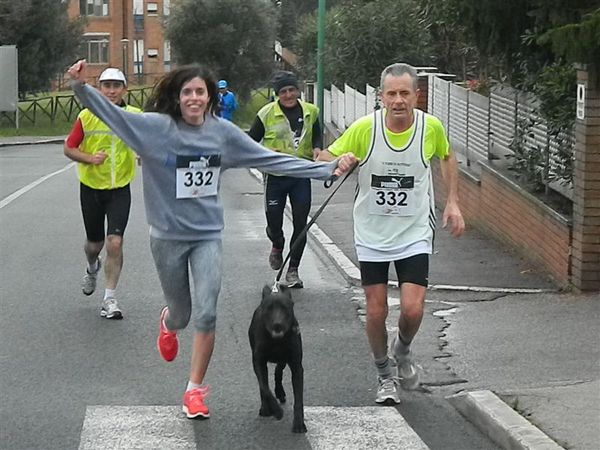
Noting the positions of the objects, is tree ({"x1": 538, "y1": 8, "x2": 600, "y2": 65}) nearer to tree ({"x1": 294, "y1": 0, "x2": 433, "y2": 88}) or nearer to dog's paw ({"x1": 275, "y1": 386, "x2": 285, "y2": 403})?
dog's paw ({"x1": 275, "y1": 386, "x2": 285, "y2": 403})

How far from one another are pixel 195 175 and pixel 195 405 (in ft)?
3.96

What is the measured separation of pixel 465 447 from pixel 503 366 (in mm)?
1775

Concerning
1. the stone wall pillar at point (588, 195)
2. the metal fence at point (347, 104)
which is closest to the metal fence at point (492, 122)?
the stone wall pillar at point (588, 195)

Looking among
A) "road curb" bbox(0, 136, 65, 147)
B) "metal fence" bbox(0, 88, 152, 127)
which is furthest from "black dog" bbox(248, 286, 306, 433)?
"metal fence" bbox(0, 88, 152, 127)

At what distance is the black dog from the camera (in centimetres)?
663

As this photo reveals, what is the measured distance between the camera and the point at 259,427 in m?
6.79

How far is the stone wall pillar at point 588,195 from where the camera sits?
1046cm

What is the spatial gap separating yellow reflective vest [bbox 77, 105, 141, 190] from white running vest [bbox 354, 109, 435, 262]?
3247 mm

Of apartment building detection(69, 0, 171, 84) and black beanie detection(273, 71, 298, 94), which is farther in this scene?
apartment building detection(69, 0, 171, 84)

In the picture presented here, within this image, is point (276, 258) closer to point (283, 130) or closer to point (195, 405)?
point (283, 130)

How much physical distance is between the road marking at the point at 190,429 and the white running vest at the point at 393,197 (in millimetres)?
859

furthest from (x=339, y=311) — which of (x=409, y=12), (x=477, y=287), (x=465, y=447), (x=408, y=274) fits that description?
(x=409, y=12)

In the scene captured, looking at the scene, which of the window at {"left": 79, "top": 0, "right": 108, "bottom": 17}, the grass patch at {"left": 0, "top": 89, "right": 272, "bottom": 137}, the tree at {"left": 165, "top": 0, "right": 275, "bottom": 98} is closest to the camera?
the grass patch at {"left": 0, "top": 89, "right": 272, "bottom": 137}

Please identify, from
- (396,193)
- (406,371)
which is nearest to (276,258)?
(406,371)
